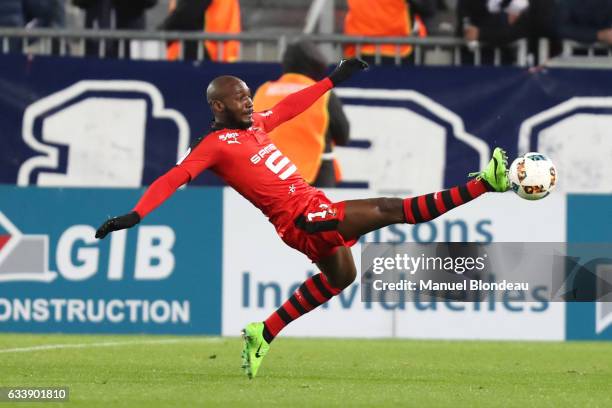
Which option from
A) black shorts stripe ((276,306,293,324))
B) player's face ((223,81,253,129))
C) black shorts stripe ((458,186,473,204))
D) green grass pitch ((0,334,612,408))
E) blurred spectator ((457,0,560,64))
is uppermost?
blurred spectator ((457,0,560,64))

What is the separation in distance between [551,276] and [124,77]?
466 centimetres

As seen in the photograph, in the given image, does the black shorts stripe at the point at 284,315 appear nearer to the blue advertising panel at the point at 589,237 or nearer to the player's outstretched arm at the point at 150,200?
the player's outstretched arm at the point at 150,200

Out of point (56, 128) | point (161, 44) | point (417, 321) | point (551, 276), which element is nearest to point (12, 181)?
point (56, 128)

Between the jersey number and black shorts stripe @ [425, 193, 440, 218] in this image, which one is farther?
the jersey number

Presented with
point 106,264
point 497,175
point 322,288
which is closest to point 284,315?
point 322,288

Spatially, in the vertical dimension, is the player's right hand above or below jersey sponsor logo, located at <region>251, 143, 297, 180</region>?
below

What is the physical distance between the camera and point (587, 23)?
15133mm

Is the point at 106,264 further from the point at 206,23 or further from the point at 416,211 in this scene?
the point at 416,211

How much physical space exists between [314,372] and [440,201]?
140cm

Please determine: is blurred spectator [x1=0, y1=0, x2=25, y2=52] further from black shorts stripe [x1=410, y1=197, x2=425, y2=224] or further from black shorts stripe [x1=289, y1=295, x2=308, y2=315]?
black shorts stripe [x1=410, y1=197, x2=425, y2=224]

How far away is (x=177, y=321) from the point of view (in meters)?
13.5

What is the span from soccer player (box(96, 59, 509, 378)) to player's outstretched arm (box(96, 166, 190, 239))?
0.85 ft

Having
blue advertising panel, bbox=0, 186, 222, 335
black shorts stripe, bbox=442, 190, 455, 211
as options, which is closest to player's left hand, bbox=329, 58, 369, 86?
black shorts stripe, bbox=442, 190, 455, 211

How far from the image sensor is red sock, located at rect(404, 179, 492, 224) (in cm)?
980
